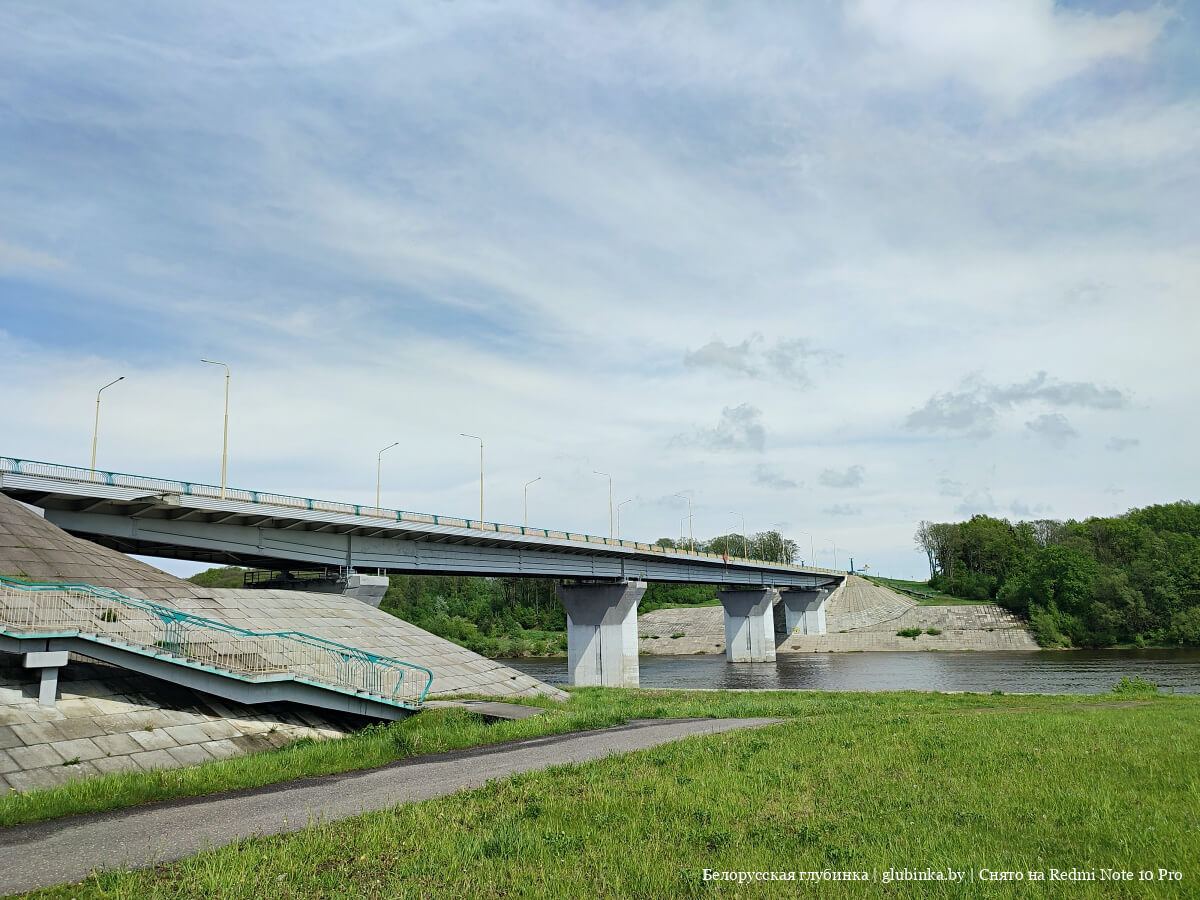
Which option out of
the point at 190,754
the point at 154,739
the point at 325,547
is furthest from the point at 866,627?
the point at 154,739

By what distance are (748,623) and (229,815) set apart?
107723mm

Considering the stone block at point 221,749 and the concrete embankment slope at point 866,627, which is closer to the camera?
Result: the stone block at point 221,749

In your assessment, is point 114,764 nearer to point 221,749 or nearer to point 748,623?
point 221,749

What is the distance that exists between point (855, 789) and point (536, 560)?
60.3 meters

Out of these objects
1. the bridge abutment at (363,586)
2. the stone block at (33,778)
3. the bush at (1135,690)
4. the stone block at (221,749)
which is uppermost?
the bridge abutment at (363,586)

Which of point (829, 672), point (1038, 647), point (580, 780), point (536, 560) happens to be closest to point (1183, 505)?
point (1038, 647)

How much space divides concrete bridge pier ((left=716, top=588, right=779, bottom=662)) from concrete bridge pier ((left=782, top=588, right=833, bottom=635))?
21382 millimetres

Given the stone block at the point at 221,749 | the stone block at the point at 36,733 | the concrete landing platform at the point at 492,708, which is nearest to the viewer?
the stone block at the point at 36,733

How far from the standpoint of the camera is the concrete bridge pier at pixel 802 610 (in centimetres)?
13675

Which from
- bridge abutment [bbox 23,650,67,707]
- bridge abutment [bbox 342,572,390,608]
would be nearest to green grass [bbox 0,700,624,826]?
bridge abutment [bbox 23,650,67,707]

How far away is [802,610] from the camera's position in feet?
452

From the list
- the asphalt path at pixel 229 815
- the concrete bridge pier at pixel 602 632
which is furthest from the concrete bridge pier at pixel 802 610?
the asphalt path at pixel 229 815

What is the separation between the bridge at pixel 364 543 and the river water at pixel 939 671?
27.3ft

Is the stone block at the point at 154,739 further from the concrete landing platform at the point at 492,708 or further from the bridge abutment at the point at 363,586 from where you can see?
the bridge abutment at the point at 363,586
